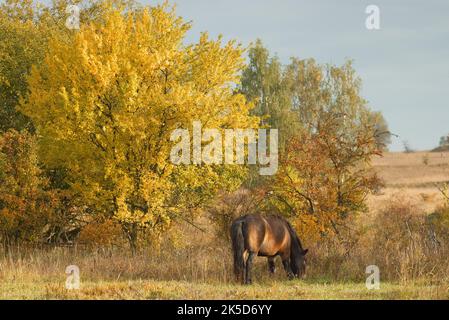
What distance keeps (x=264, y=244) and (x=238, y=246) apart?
0.95 meters

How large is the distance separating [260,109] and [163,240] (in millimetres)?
22983

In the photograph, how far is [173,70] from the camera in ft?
68.0

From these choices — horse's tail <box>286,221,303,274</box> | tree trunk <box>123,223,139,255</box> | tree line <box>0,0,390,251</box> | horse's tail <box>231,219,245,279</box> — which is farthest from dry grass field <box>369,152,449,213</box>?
horse's tail <box>231,219,245,279</box>

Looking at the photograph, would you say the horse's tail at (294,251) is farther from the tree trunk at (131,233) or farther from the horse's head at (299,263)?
the tree trunk at (131,233)

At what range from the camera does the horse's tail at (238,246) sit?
14086 millimetres

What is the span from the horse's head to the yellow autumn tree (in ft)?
17.1

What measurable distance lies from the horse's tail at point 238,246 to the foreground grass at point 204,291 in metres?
0.58

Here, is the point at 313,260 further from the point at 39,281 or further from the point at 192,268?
the point at 39,281

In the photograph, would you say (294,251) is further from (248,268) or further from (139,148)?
(139,148)

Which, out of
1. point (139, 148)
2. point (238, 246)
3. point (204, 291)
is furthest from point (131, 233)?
point (204, 291)

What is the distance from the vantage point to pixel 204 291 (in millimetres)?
12156

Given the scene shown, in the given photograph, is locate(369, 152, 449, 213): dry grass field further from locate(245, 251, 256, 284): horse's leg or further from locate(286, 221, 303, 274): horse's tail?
locate(245, 251, 256, 284): horse's leg

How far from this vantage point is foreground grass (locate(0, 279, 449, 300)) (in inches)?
461
